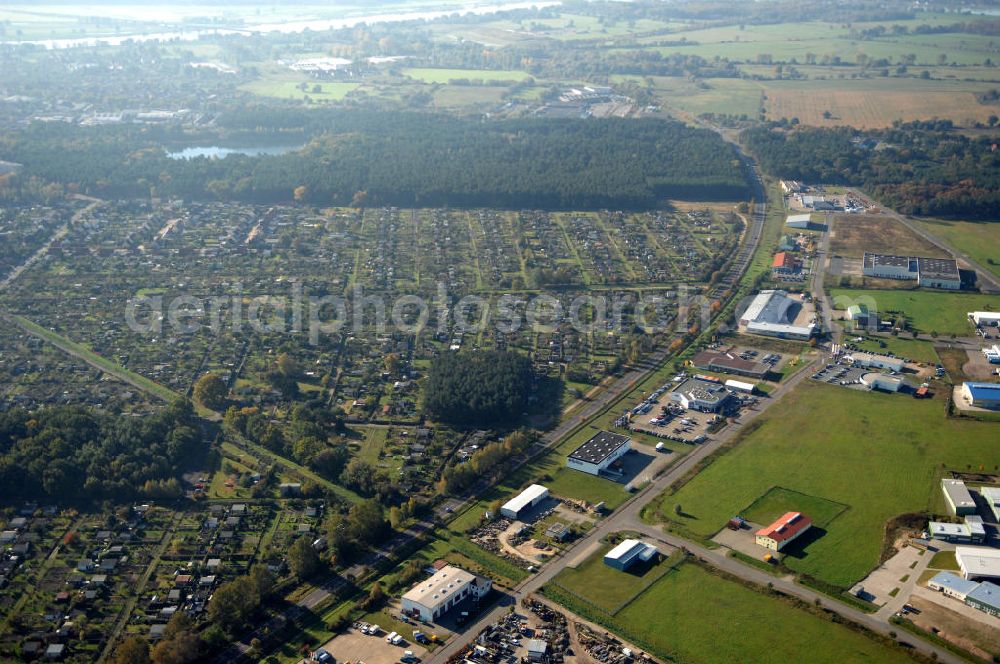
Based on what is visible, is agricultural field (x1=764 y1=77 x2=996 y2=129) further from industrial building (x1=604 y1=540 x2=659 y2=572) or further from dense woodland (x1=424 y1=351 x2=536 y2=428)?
industrial building (x1=604 y1=540 x2=659 y2=572)

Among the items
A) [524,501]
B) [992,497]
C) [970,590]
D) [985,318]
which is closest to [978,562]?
[970,590]

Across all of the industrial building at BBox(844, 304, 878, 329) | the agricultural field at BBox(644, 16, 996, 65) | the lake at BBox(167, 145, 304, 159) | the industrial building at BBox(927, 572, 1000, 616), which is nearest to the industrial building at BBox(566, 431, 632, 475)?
the industrial building at BBox(927, 572, 1000, 616)

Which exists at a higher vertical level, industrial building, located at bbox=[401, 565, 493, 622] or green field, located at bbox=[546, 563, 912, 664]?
industrial building, located at bbox=[401, 565, 493, 622]

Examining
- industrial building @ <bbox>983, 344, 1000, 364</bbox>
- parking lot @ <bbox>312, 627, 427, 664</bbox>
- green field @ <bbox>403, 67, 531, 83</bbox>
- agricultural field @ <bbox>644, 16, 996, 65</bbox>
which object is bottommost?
parking lot @ <bbox>312, 627, 427, 664</bbox>

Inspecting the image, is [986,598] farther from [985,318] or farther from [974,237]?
[974,237]

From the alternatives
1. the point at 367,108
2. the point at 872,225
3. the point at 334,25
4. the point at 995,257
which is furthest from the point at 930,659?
the point at 334,25

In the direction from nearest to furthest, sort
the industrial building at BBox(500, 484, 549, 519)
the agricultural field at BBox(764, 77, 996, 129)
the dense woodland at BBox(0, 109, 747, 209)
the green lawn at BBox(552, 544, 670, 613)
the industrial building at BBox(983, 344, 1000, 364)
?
the green lawn at BBox(552, 544, 670, 613), the industrial building at BBox(500, 484, 549, 519), the industrial building at BBox(983, 344, 1000, 364), the dense woodland at BBox(0, 109, 747, 209), the agricultural field at BBox(764, 77, 996, 129)

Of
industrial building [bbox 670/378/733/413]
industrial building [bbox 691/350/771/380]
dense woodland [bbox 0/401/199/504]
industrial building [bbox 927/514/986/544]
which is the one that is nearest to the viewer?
industrial building [bbox 927/514/986/544]
